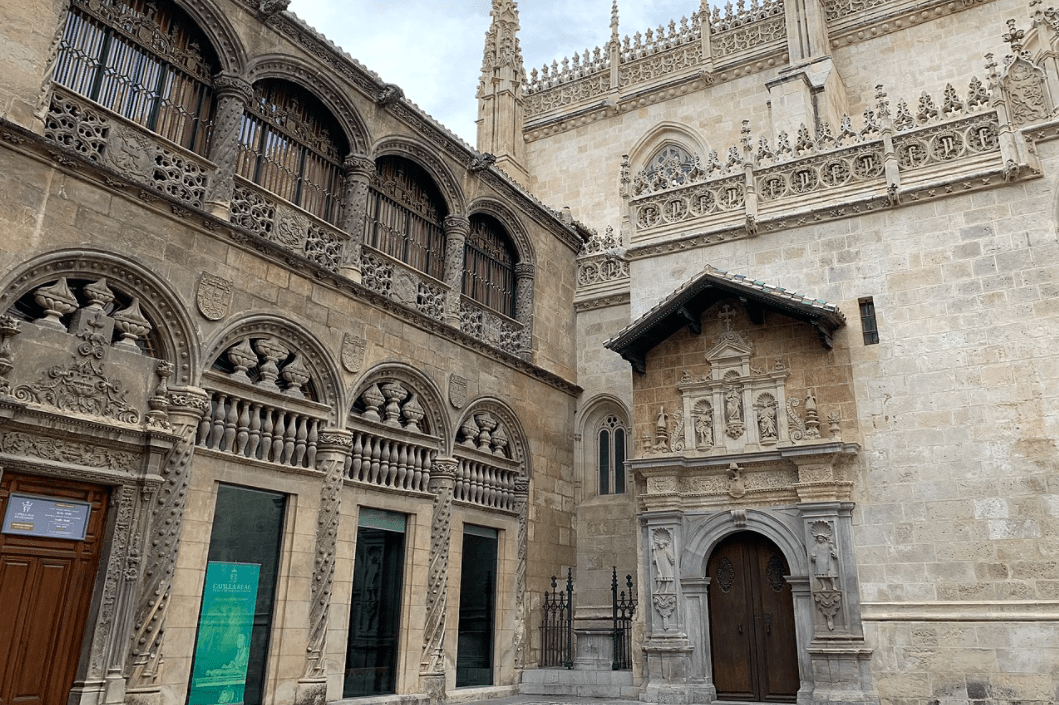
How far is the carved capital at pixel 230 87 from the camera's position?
34.3ft

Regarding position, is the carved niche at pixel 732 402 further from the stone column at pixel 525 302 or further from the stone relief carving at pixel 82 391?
the stone relief carving at pixel 82 391

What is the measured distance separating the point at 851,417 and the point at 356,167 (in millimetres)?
8386

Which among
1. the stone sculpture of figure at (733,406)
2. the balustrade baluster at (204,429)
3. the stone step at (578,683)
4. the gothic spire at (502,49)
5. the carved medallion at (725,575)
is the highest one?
the gothic spire at (502,49)

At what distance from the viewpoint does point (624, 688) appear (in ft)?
42.1

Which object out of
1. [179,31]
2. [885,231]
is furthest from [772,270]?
[179,31]

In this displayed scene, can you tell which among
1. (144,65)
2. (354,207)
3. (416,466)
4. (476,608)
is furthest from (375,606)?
(144,65)

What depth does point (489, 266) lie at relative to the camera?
15.4m

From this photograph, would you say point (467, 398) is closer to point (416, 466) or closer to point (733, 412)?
point (416, 466)

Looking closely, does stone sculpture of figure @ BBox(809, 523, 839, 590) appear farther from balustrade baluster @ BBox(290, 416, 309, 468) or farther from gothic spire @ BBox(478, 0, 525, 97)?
gothic spire @ BBox(478, 0, 525, 97)

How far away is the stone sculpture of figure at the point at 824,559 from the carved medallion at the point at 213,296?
28.6 feet

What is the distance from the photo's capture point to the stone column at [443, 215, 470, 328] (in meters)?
13.7

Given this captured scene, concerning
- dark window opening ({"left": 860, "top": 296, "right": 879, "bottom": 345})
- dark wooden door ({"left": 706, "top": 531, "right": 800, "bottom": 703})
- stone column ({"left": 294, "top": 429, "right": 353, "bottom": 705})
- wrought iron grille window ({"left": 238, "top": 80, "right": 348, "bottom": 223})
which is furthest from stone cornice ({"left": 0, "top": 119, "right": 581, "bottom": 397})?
dark window opening ({"left": 860, "top": 296, "right": 879, "bottom": 345})

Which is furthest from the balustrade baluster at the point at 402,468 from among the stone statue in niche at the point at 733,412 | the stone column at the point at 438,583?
the stone statue in niche at the point at 733,412

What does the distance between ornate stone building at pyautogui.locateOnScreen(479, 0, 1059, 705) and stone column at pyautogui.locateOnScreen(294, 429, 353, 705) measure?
498 centimetres
